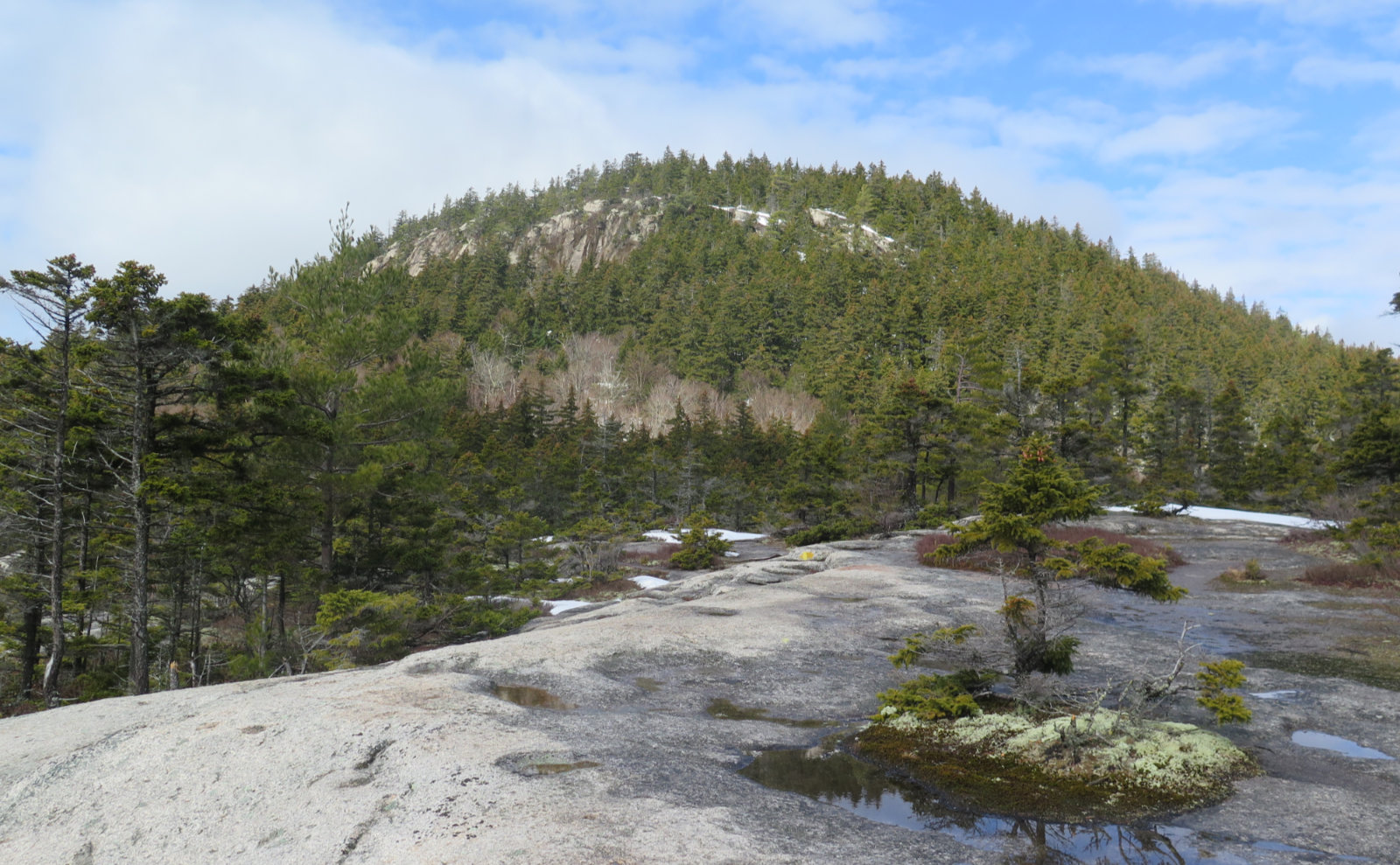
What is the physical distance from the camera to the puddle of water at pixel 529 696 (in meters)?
9.98

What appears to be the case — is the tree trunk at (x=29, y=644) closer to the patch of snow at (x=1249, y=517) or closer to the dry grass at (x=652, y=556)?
the dry grass at (x=652, y=556)

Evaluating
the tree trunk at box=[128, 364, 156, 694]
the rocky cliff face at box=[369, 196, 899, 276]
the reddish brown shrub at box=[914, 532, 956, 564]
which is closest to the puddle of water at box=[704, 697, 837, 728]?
the tree trunk at box=[128, 364, 156, 694]

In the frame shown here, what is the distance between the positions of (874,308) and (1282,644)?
74883mm

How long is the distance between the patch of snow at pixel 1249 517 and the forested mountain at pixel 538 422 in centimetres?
139

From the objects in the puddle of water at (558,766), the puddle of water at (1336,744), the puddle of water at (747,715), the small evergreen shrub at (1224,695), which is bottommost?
the puddle of water at (747,715)

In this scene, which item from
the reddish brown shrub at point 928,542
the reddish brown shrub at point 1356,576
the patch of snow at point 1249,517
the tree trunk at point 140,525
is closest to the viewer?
the tree trunk at point 140,525

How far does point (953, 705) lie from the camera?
887 cm

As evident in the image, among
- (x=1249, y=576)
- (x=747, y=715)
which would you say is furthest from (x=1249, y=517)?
(x=747, y=715)

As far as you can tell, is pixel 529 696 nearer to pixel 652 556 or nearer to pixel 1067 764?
pixel 1067 764

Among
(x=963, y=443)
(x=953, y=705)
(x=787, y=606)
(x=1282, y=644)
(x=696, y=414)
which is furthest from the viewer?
(x=696, y=414)

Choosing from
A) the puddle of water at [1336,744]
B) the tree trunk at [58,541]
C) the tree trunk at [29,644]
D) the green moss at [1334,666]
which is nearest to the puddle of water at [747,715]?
the puddle of water at [1336,744]

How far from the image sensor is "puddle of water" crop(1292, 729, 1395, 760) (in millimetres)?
7941

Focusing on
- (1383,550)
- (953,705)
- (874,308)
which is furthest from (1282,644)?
(874,308)

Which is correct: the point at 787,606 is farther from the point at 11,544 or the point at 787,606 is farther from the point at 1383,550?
the point at 11,544
